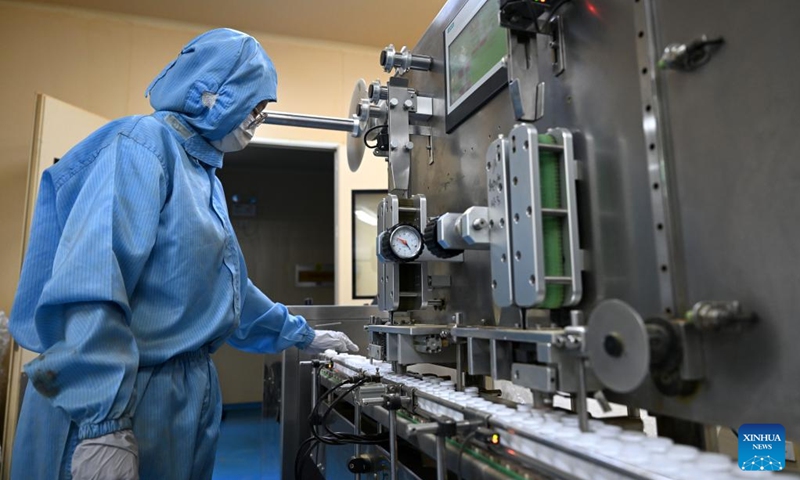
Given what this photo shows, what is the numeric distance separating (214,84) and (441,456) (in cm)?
96

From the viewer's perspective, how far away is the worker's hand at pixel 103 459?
0.82 metres

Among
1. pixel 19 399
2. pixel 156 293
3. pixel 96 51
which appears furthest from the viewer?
pixel 96 51

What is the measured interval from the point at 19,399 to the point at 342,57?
2.72 meters

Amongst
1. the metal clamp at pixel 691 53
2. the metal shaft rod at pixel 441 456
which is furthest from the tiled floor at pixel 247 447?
the metal clamp at pixel 691 53

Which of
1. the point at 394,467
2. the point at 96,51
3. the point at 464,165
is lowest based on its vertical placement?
the point at 394,467

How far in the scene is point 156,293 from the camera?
99cm

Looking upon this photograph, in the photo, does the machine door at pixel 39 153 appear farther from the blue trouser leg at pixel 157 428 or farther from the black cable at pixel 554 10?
the black cable at pixel 554 10

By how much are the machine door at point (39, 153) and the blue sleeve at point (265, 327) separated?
143 centimetres

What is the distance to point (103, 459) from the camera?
0.82 metres

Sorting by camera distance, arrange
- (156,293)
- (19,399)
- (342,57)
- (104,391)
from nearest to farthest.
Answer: (104,391) → (156,293) → (19,399) → (342,57)

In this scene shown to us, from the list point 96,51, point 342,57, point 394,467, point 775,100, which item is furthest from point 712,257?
point 96,51

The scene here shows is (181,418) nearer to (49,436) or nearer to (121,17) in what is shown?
(49,436)

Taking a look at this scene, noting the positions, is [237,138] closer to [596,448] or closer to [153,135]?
[153,135]

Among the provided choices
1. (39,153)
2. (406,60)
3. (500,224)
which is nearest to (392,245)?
(500,224)
